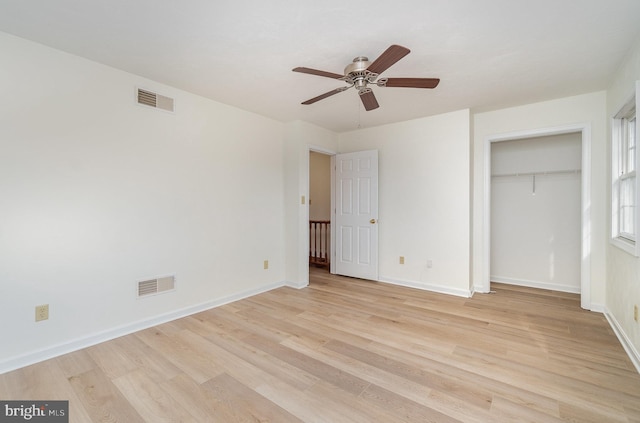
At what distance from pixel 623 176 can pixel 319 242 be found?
4.51 m

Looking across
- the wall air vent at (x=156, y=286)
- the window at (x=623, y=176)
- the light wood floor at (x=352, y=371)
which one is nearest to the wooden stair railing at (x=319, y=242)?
the light wood floor at (x=352, y=371)

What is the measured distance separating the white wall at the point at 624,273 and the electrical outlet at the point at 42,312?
4.51m

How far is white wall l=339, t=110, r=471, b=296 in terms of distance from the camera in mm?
3844

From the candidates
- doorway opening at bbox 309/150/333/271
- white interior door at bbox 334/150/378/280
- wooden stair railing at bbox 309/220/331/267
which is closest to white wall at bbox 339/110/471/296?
white interior door at bbox 334/150/378/280

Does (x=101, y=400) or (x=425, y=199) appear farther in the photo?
(x=425, y=199)

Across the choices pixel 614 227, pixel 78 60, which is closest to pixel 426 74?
pixel 614 227

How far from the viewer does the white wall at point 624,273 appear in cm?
223

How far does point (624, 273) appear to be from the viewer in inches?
100

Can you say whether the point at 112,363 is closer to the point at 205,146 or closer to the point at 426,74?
the point at 205,146

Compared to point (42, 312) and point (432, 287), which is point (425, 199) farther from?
point (42, 312)

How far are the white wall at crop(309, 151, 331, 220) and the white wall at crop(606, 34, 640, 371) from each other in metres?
4.64

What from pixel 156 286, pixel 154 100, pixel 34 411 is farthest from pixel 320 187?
pixel 34 411

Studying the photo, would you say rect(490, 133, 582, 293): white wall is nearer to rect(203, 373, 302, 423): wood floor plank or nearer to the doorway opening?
the doorway opening

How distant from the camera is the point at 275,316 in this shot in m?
3.16
